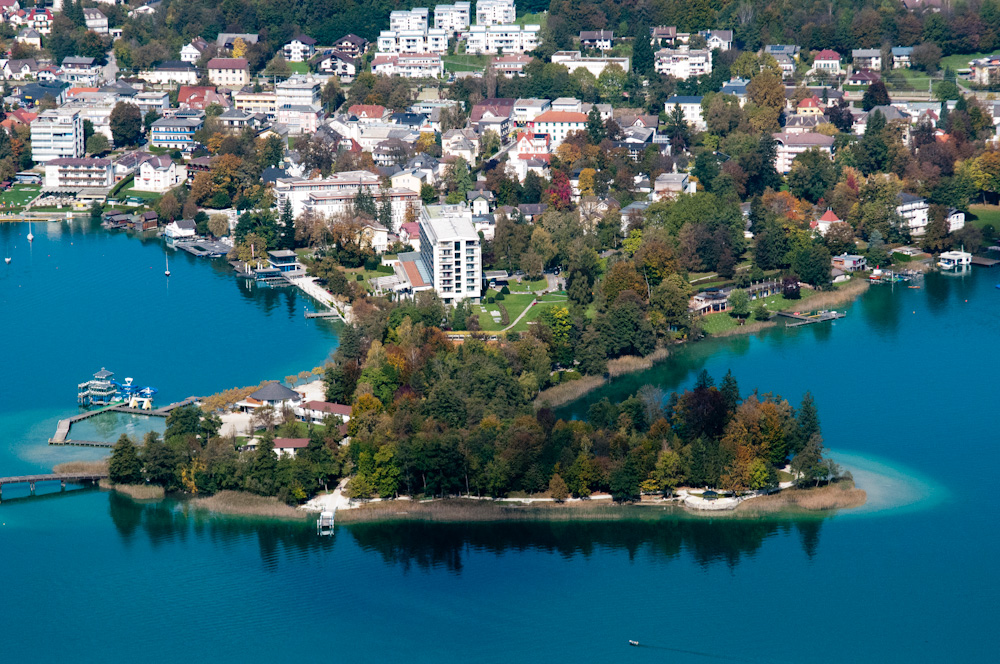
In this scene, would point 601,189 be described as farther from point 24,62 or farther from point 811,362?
point 24,62

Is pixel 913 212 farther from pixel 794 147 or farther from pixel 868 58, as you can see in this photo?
pixel 868 58

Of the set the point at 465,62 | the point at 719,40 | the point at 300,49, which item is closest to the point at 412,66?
the point at 465,62

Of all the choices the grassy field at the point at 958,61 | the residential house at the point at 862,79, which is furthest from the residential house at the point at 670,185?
the grassy field at the point at 958,61

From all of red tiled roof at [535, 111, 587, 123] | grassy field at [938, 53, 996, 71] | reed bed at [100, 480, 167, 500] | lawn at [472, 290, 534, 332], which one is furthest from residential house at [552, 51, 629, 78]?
reed bed at [100, 480, 167, 500]

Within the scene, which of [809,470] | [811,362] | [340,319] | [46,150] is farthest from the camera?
[46,150]

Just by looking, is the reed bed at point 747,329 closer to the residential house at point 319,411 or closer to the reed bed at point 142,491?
the residential house at point 319,411

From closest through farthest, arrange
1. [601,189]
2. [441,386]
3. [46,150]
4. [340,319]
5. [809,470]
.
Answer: [809,470], [441,386], [340,319], [601,189], [46,150]

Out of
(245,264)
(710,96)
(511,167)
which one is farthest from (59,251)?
(710,96)

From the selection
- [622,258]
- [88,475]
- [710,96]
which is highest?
[710,96]
